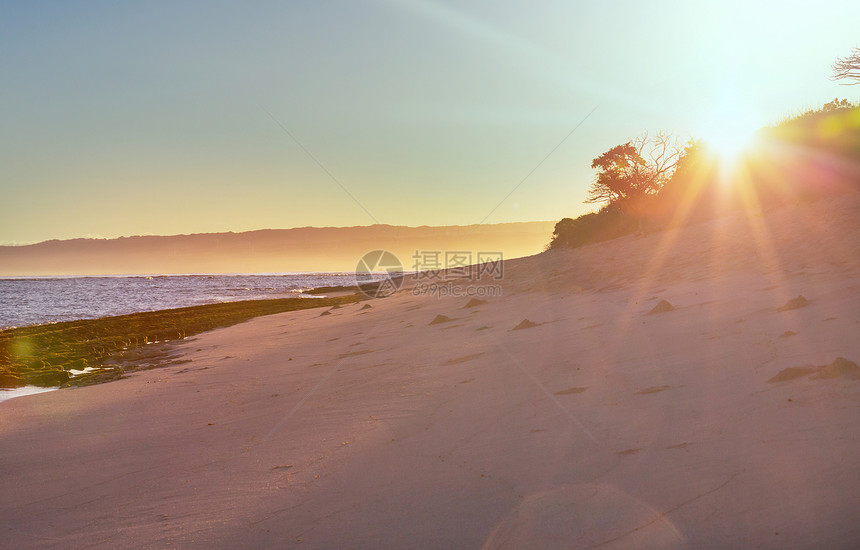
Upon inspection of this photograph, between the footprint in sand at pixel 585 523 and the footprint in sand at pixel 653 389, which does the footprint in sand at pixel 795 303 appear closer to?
the footprint in sand at pixel 653 389

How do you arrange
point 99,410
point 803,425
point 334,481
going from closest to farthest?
1. point 803,425
2. point 334,481
3. point 99,410

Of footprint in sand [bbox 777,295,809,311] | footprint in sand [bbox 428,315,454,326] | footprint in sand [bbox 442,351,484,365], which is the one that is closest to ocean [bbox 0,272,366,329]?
footprint in sand [bbox 428,315,454,326]

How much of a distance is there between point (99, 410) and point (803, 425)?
789 cm

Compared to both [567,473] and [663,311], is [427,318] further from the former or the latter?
[567,473]

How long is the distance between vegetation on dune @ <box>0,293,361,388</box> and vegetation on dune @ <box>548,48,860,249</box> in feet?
55.3

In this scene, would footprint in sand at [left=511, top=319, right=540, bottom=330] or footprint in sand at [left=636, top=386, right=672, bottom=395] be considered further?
footprint in sand at [left=511, top=319, right=540, bottom=330]

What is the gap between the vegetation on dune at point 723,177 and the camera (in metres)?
16.6

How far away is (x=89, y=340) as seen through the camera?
52.2ft

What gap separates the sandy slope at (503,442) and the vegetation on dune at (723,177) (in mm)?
10068

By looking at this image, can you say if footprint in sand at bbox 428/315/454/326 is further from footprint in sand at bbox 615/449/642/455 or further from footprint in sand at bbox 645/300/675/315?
footprint in sand at bbox 615/449/642/455

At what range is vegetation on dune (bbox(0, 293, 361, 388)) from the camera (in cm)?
1055

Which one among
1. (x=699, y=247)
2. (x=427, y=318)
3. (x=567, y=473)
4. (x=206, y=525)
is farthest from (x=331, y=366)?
(x=699, y=247)

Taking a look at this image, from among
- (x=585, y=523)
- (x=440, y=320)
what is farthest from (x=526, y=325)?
(x=585, y=523)

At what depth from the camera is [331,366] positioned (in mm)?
8258
